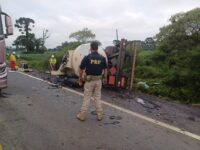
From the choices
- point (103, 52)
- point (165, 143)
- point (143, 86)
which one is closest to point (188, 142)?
point (165, 143)

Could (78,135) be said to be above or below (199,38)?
below

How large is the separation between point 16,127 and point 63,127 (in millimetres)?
917

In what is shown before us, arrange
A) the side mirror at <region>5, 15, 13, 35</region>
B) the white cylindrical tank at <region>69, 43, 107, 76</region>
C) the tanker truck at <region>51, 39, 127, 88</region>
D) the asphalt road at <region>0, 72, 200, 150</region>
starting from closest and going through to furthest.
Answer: the asphalt road at <region>0, 72, 200, 150</region> < the side mirror at <region>5, 15, 13, 35</region> < the tanker truck at <region>51, 39, 127, 88</region> < the white cylindrical tank at <region>69, 43, 107, 76</region>

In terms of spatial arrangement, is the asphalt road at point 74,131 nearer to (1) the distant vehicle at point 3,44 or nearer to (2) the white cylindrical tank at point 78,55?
(1) the distant vehicle at point 3,44

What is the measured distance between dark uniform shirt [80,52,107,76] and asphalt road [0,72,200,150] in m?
1.09

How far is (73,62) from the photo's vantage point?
14.5m

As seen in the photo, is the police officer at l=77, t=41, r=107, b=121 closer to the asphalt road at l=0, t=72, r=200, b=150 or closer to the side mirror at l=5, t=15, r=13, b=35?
the asphalt road at l=0, t=72, r=200, b=150

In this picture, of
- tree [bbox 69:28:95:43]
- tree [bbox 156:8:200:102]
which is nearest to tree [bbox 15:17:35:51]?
tree [bbox 69:28:95:43]

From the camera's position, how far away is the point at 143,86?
15.3 metres

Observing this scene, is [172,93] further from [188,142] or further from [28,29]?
[28,29]

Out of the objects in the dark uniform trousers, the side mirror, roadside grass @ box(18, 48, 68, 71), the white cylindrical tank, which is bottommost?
roadside grass @ box(18, 48, 68, 71)

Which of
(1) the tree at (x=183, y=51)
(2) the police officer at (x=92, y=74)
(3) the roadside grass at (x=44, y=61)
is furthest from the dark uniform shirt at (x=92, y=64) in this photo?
(3) the roadside grass at (x=44, y=61)

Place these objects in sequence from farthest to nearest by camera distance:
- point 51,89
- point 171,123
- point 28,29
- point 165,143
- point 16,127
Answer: point 28,29
point 51,89
point 171,123
point 16,127
point 165,143

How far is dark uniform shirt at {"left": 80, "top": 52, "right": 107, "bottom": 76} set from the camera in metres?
7.75
